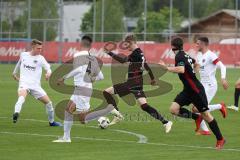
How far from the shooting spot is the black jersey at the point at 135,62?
18328 mm

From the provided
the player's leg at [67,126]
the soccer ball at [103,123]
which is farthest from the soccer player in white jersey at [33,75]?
the player's leg at [67,126]

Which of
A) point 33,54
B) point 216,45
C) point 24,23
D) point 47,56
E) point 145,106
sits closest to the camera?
point 145,106

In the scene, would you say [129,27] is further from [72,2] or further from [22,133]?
[22,133]

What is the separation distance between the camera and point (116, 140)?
16.3 meters

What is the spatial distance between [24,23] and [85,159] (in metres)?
65.3

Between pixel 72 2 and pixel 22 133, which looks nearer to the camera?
pixel 22 133

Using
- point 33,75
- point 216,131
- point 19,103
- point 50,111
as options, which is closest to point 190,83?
point 216,131

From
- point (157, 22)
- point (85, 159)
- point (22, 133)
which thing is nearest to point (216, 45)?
point (157, 22)

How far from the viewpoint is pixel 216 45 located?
182 feet

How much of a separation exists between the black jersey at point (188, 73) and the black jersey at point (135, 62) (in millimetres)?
2969

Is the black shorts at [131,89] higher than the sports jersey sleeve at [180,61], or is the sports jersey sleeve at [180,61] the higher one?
the sports jersey sleeve at [180,61]

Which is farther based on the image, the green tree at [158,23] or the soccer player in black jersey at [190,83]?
the green tree at [158,23]

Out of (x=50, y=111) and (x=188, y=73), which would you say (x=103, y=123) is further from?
(x=188, y=73)

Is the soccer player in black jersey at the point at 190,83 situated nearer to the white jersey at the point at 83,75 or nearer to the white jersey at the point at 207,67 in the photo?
the white jersey at the point at 83,75
